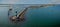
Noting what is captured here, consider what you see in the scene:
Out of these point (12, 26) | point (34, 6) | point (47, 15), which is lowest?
point (12, 26)

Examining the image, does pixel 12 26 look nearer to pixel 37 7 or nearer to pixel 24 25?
pixel 24 25

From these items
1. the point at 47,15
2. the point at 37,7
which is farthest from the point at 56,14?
the point at 37,7

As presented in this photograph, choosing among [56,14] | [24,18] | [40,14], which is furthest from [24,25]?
[56,14]

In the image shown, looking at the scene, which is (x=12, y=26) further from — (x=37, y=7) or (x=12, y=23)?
(x=37, y=7)
